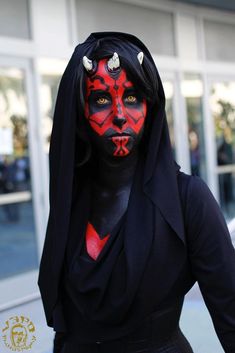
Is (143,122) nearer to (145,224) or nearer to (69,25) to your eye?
(145,224)

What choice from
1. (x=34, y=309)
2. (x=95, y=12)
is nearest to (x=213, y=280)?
(x=34, y=309)

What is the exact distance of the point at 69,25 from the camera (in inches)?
217

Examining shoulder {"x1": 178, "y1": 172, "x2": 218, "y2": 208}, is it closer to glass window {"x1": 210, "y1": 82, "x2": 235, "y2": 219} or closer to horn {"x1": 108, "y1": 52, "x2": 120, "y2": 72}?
horn {"x1": 108, "y1": 52, "x2": 120, "y2": 72}

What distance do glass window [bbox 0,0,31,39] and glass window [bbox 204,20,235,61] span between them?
318 centimetres

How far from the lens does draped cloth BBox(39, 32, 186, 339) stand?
1.11 metres

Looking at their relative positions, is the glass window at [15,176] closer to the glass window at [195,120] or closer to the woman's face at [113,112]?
the glass window at [195,120]

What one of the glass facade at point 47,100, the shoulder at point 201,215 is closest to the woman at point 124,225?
the shoulder at point 201,215

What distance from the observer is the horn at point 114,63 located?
114 cm

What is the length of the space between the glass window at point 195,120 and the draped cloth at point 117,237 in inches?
236

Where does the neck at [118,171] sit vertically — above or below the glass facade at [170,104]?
below

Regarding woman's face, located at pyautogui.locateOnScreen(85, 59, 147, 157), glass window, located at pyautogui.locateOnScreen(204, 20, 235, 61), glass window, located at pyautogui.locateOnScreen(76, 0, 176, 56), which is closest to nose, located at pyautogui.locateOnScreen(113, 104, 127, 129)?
woman's face, located at pyautogui.locateOnScreen(85, 59, 147, 157)

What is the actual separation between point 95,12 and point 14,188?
2283 mm

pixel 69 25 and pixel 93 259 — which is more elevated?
pixel 69 25

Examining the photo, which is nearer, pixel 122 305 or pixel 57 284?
pixel 122 305
